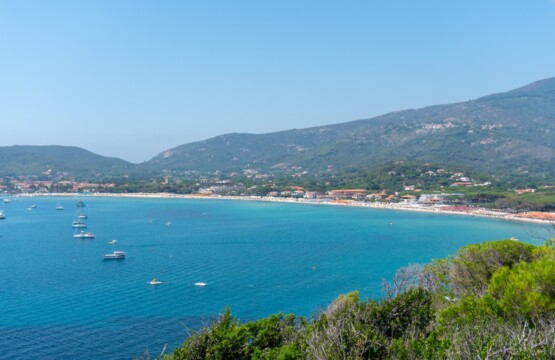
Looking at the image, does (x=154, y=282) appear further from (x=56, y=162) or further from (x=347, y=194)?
(x=56, y=162)

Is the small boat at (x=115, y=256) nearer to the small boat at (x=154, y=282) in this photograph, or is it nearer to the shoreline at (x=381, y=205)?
the small boat at (x=154, y=282)

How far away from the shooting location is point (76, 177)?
138 meters

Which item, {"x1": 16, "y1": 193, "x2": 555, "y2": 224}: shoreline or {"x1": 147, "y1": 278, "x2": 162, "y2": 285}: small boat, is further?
{"x1": 16, "y1": 193, "x2": 555, "y2": 224}: shoreline

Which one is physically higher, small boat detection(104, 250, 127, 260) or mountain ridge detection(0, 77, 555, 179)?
mountain ridge detection(0, 77, 555, 179)

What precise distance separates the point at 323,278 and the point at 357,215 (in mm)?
36617

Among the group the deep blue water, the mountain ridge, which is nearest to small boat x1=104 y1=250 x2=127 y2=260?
the deep blue water

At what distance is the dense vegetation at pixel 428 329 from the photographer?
707 centimetres

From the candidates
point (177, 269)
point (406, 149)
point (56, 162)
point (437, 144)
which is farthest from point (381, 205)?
point (56, 162)

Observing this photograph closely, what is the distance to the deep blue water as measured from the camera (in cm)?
1830

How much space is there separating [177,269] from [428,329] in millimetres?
21156

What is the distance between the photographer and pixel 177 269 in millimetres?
29266

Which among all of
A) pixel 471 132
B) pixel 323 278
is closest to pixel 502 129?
pixel 471 132

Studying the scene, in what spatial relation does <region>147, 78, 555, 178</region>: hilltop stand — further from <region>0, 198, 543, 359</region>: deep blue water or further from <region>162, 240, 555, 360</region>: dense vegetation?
<region>162, 240, 555, 360</region>: dense vegetation

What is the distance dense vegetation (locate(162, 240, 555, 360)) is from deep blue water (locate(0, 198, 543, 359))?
25.9 ft
